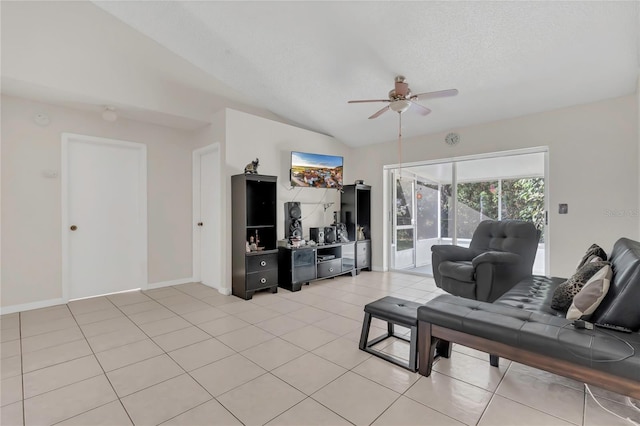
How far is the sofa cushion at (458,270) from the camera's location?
3.21 metres

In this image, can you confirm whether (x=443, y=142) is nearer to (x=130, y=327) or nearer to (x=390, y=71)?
(x=390, y=71)

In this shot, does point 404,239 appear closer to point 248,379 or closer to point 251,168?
point 251,168

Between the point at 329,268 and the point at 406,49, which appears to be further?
the point at 329,268

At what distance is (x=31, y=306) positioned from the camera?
139 inches

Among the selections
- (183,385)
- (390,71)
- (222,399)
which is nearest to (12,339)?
(183,385)

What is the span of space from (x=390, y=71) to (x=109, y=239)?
4.36 metres

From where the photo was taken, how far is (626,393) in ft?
4.42

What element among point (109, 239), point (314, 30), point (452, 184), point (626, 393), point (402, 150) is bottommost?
point (626, 393)

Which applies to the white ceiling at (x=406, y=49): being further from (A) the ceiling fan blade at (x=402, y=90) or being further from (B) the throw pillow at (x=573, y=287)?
(B) the throw pillow at (x=573, y=287)

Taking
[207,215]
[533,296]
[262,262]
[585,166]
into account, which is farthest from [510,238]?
[207,215]

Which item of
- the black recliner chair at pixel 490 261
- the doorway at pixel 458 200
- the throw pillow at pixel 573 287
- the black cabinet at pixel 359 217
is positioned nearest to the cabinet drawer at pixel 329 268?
the black cabinet at pixel 359 217

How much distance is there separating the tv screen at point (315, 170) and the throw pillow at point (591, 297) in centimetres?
365

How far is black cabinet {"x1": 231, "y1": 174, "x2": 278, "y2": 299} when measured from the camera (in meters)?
3.92

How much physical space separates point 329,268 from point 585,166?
360cm
